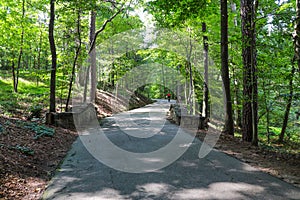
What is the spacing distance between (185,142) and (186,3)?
5.40 meters

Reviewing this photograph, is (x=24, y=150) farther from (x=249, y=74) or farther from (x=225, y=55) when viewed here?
(x=225, y=55)

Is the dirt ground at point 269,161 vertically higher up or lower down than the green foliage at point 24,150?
lower down

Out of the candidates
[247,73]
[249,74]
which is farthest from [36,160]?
[249,74]

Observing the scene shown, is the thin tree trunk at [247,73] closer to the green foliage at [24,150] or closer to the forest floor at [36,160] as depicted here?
the forest floor at [36,160]

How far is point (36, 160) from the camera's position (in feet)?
19.3

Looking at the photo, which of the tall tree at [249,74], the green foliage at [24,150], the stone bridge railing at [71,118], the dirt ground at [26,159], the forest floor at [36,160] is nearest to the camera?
the dirt ground at [26,159]

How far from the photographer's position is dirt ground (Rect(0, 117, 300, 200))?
4402 millimetres

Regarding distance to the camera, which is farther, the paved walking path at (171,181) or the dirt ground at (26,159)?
the dirt ground at (26,159)

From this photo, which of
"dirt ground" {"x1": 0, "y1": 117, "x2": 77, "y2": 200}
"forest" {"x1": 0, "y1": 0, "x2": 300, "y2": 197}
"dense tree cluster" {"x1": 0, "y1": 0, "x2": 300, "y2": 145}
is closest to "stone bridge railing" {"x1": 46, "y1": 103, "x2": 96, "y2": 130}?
"forest" {"x1": 0, "y1": 0, "x2": 300, "y2": 197}

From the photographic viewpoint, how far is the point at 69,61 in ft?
40.4

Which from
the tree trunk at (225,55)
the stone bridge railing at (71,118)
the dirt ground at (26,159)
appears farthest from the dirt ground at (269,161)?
the stone bridge railing at (71,118)

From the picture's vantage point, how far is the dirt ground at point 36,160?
4.40 m

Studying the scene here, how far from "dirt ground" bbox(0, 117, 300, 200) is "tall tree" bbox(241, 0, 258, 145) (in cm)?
115

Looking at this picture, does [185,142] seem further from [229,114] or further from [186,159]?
[229,114]
